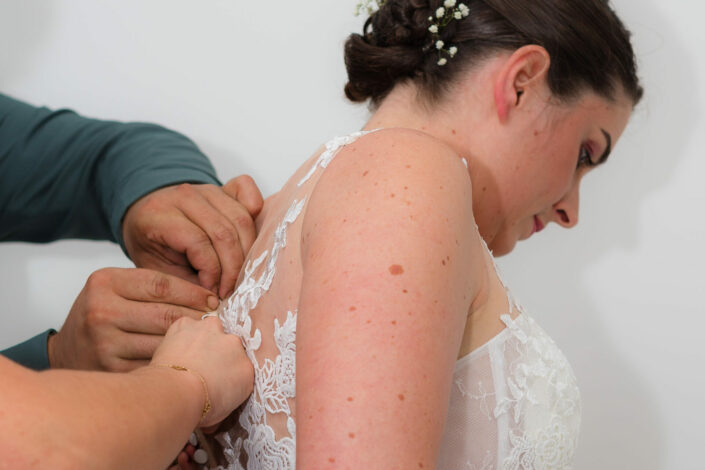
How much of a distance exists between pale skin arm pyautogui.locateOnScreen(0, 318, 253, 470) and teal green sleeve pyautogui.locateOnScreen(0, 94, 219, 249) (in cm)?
82

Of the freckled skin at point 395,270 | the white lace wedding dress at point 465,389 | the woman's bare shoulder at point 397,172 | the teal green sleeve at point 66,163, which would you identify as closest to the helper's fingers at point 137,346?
the white lace wedding dress at point 465,389

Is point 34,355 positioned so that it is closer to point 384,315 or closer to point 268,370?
point 268,370

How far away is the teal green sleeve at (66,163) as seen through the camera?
1.60 metres

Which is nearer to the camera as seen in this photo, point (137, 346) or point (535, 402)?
point (535, 402)

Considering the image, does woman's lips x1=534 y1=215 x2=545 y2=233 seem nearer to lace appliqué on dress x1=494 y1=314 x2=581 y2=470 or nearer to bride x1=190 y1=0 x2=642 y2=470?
bride x1=190 y1=0 x2=642 y2=470

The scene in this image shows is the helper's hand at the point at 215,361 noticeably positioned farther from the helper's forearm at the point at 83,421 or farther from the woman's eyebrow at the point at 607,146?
the woman's eyebrow at the point at 607,146

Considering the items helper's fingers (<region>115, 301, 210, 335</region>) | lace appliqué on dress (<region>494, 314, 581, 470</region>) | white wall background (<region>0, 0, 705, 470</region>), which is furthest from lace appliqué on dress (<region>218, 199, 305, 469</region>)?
white wall background (<region>0, 0, 705, 470</region>)

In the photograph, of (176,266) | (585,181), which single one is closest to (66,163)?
(176,266)

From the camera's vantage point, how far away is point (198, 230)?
1294mm

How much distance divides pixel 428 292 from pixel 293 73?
1341mm

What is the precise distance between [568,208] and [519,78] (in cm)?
36

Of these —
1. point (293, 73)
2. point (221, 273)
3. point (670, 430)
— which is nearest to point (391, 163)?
point (221, 273)

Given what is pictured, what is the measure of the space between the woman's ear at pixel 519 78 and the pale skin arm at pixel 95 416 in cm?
54

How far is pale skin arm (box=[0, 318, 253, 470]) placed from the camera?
0.58m
